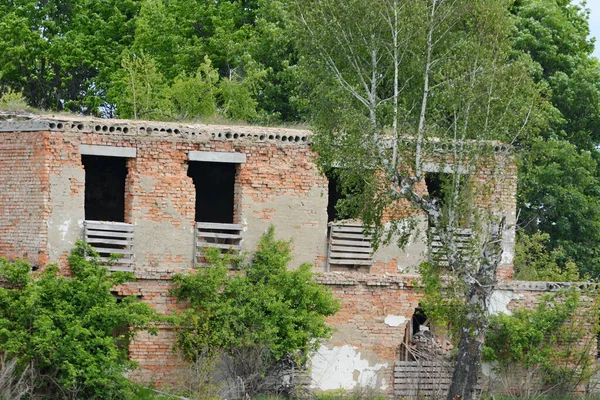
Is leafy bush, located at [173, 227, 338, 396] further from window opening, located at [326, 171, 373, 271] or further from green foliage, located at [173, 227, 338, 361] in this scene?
window opening, located at [326, 171, 373, 271]

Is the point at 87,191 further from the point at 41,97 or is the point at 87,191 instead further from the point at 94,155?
the point at 41,97

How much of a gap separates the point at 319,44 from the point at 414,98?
6.81 feet

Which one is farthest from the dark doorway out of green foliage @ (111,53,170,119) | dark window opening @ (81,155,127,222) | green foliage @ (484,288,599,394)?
green foliage @ (111,53,170,119)

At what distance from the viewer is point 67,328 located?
77.2 feet

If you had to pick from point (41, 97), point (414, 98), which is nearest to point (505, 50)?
point (414, 98)

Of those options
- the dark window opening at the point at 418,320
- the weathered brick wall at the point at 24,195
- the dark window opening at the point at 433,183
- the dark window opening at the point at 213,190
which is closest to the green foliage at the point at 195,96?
the dark window opening at the point at 213,190

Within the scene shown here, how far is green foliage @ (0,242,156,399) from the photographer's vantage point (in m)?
23.3

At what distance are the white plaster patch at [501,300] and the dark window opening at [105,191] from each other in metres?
8.06

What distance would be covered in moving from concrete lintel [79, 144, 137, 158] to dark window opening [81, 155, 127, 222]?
8.82 feet

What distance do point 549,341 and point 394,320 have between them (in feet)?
10.5

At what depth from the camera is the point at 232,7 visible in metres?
40.7

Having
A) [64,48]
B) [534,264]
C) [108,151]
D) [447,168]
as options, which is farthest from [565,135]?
[64,48]

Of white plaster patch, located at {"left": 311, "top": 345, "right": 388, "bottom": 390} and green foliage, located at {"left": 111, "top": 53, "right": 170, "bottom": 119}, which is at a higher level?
green foliage, located at {"left": 111, "top": 53, "right": 170, "bottom": 119}

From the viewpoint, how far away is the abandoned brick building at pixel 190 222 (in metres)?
25.1
